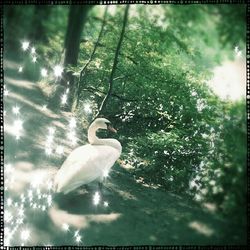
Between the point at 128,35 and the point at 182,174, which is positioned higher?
the point at 128,35

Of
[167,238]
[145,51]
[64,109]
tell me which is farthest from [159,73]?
[167,238]

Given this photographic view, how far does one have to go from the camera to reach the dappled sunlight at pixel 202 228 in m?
4.93

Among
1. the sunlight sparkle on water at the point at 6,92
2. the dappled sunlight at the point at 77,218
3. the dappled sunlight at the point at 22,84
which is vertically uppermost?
the dappled sunlight at the point at 22,84

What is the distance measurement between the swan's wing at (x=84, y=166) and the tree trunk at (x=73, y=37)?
2.38 meters

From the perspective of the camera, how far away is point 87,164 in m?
7.15

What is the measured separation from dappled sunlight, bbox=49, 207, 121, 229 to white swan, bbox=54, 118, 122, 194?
1.33 feet

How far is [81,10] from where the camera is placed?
23.5ft

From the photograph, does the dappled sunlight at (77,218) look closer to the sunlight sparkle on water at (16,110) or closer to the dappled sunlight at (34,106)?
the sunlight sparkle on water at (16,110)

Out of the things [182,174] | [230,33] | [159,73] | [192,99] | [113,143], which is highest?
[230,33]

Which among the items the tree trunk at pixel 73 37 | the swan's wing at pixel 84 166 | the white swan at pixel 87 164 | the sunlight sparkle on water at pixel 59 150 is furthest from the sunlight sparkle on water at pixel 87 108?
the swan's wing at pixel 84 166

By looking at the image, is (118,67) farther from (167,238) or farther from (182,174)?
(167,238)

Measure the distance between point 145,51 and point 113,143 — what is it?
3.61m

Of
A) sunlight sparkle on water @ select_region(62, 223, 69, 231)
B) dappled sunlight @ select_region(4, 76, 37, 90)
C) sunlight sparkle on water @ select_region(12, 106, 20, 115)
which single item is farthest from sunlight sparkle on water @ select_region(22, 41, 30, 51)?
sunlight sparkle on water @ select_region(62, 223, 69, 231)

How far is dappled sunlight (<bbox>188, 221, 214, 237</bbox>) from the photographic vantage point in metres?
4.93
